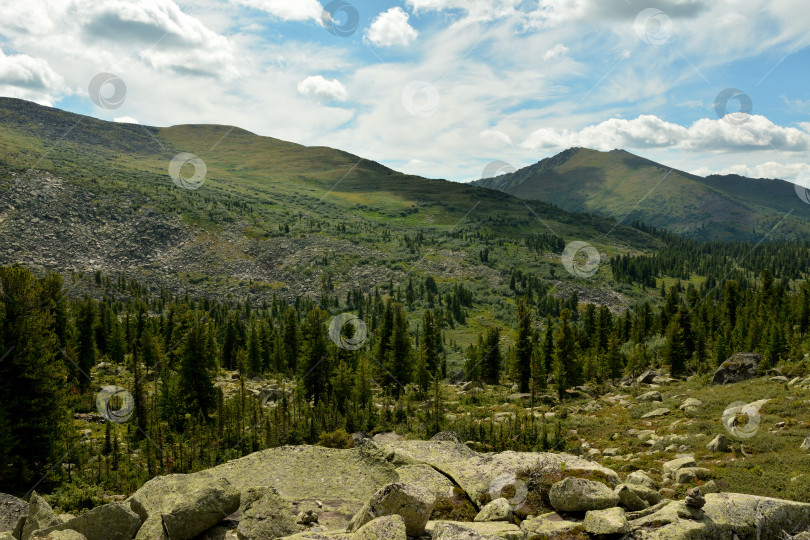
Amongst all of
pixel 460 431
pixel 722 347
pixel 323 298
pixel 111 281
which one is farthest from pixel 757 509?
pixel 111 281

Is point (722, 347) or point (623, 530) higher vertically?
point (623, 530)

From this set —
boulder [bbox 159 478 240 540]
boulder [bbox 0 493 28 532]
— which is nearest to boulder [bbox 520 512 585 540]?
boulder [bbox 159 478 240 540]

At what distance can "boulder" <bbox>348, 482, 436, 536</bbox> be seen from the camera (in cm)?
976

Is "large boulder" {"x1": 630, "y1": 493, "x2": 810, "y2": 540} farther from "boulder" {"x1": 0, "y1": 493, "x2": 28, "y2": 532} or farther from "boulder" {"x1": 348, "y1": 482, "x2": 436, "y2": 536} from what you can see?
"boulder" {"x1": 0, "y1": 493, "x2": 28, "y2": 532}

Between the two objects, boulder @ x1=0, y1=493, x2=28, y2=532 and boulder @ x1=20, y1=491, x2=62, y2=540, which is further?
boulder @ x1=0, y1=493, x2=28, y2=532

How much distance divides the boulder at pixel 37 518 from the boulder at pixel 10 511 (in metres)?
2.48

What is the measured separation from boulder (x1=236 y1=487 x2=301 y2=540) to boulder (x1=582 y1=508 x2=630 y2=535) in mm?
6491

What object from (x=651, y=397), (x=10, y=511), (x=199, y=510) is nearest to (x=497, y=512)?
(x=199, y=510)

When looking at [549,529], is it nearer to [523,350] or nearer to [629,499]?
[629,499]

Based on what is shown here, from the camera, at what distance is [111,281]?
16488 cm

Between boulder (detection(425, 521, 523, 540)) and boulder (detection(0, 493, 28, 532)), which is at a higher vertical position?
boulder (detection(425, 521, 523, 540))

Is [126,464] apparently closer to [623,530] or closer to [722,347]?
[623,530]

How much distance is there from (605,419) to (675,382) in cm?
2299

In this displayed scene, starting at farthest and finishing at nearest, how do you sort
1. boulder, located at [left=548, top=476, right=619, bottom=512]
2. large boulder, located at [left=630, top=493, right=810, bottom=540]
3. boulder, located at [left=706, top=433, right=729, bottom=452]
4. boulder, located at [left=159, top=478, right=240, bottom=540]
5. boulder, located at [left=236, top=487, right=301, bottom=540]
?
boulder, located at [left=706, top=433, right=729, bottom=452] → boulder, located at [left=548, top=476, right=619, bottom=512] → boulder, located at [left=159, top=478, right=240, bottom=540] → boulder, located at [left=236, top=487, right=301, bottom=540] → large boulder, located at [left=630, top=493, right=810, bottom=540]
